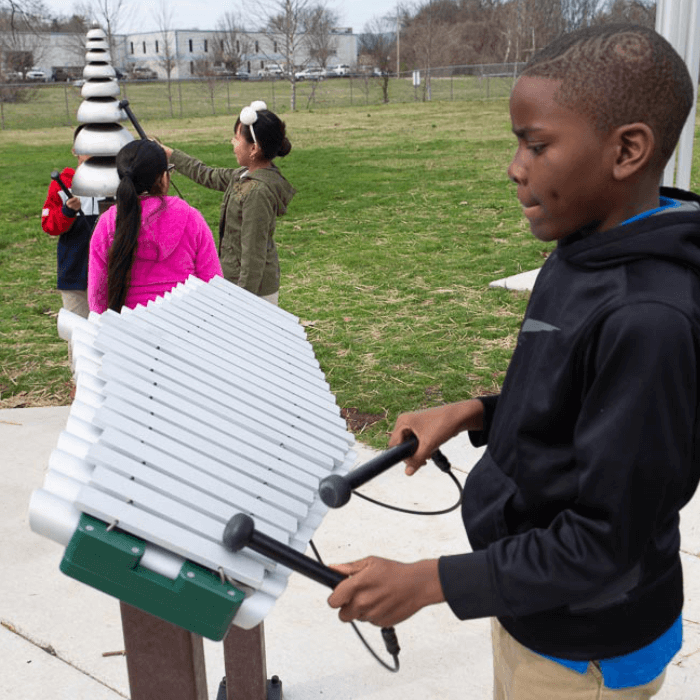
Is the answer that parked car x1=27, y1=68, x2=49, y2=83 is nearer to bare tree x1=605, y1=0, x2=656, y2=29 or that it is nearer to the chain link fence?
the chain link fence

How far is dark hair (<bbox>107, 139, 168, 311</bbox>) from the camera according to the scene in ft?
13.6

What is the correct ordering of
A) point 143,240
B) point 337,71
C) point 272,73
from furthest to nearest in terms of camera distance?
point 337,71
point 272,73
point 143,240

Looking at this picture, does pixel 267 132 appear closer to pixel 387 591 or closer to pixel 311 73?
pixel 387 591

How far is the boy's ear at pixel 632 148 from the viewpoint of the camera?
1261 mm

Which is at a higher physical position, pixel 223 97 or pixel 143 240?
pixel 223 97

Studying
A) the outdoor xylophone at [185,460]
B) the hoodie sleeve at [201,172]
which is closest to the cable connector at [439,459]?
the outdoor xylophone at [185,460]

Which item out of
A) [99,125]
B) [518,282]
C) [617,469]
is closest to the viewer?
[617,469]

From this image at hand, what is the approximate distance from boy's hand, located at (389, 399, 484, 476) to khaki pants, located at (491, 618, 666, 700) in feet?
1.22

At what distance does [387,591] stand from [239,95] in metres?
47.2

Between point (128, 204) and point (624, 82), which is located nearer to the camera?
point (624, 82)

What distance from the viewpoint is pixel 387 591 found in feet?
4.40

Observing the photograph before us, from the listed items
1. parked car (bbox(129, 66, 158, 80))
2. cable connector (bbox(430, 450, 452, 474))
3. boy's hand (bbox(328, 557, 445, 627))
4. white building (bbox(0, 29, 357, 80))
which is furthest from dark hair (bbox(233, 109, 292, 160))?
parked car (bbox(129, 66, 158, 80))

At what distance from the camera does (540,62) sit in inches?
52.6

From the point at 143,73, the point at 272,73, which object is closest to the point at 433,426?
the point at 272,73
